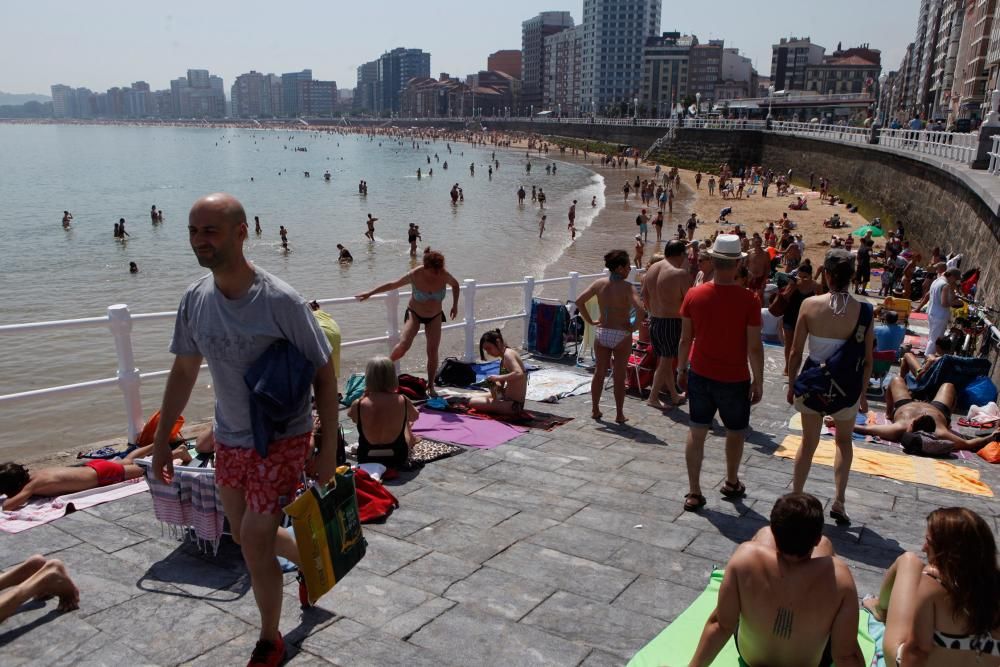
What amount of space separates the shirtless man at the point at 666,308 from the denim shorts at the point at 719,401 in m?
2.32

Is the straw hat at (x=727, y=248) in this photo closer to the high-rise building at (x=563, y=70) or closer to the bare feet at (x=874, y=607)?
the bare feet at (x=874, y=607)

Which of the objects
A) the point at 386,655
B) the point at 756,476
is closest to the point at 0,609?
the point at 386,655

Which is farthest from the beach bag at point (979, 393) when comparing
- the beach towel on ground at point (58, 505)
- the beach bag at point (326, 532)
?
the beach towel on ground at point (58, 505)

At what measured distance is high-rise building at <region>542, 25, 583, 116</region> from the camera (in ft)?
591

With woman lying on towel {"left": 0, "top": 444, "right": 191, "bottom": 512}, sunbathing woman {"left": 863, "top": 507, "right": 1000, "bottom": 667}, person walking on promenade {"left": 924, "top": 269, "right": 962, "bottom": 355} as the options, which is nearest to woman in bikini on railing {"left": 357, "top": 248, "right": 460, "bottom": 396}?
woman lying on towel {"left": 0, "top": 444, "right": 191, "bottom": 512}

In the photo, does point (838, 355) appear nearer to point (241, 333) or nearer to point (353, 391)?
point (241, 333)

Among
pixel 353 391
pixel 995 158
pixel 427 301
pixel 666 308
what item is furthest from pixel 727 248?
pixel 995 158

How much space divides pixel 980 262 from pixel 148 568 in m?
15.5

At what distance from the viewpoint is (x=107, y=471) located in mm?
4844

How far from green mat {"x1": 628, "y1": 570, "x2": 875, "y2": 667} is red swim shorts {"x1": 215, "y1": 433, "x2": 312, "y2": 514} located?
1479 millimetres

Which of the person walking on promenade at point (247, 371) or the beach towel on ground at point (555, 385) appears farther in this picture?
the beach towel on ground at point (555, 385)

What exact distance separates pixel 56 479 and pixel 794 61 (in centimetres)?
15834

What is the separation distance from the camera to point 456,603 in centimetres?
336

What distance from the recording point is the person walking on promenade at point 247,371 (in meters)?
2.59
